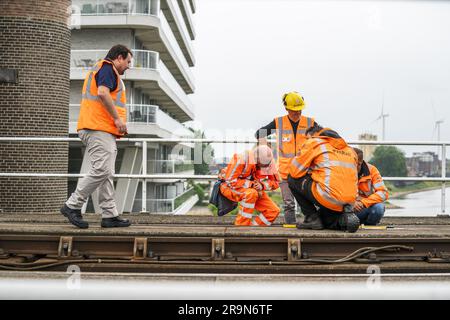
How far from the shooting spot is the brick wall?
13436 millimetres

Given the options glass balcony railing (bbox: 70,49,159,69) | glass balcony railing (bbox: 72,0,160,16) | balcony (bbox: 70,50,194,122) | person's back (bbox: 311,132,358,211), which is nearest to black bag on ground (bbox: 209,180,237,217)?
person's back (bbox: 311,132,358,211)

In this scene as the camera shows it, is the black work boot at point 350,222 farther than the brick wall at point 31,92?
No

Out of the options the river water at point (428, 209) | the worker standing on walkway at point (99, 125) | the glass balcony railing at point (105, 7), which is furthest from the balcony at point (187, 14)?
the worker standing on walkway at point (99, 125)

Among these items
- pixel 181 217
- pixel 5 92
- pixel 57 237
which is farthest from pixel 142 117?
pixel 57 237

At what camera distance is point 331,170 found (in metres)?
5.21

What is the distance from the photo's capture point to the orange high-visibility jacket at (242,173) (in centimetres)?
663

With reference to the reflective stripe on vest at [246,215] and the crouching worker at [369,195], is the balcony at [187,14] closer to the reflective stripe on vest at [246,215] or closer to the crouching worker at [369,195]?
the reflective stripe on vest at [246,215]

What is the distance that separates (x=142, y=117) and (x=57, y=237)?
96.5 feet

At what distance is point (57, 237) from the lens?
16.8 feet

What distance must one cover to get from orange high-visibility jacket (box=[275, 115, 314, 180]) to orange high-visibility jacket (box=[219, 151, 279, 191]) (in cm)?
22

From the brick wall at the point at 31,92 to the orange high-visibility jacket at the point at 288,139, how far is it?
893 centimetres

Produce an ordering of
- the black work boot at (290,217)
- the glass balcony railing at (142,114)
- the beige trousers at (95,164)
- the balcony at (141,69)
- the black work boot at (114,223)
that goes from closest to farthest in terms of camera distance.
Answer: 1. the beige trousers at (95,164)
2. the black work boot at (114,223)
3. the black work boot at (290,217)
4. the balcony at (141,69)
5. the glass balcony railing at (142,114)

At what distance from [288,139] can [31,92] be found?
924 centimetres

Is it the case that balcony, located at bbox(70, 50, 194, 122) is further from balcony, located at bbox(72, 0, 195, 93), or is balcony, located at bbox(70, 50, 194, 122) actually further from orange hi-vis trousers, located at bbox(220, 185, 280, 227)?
orange hi-vis trousers, located at bbox(220, 185, 280, 227)
